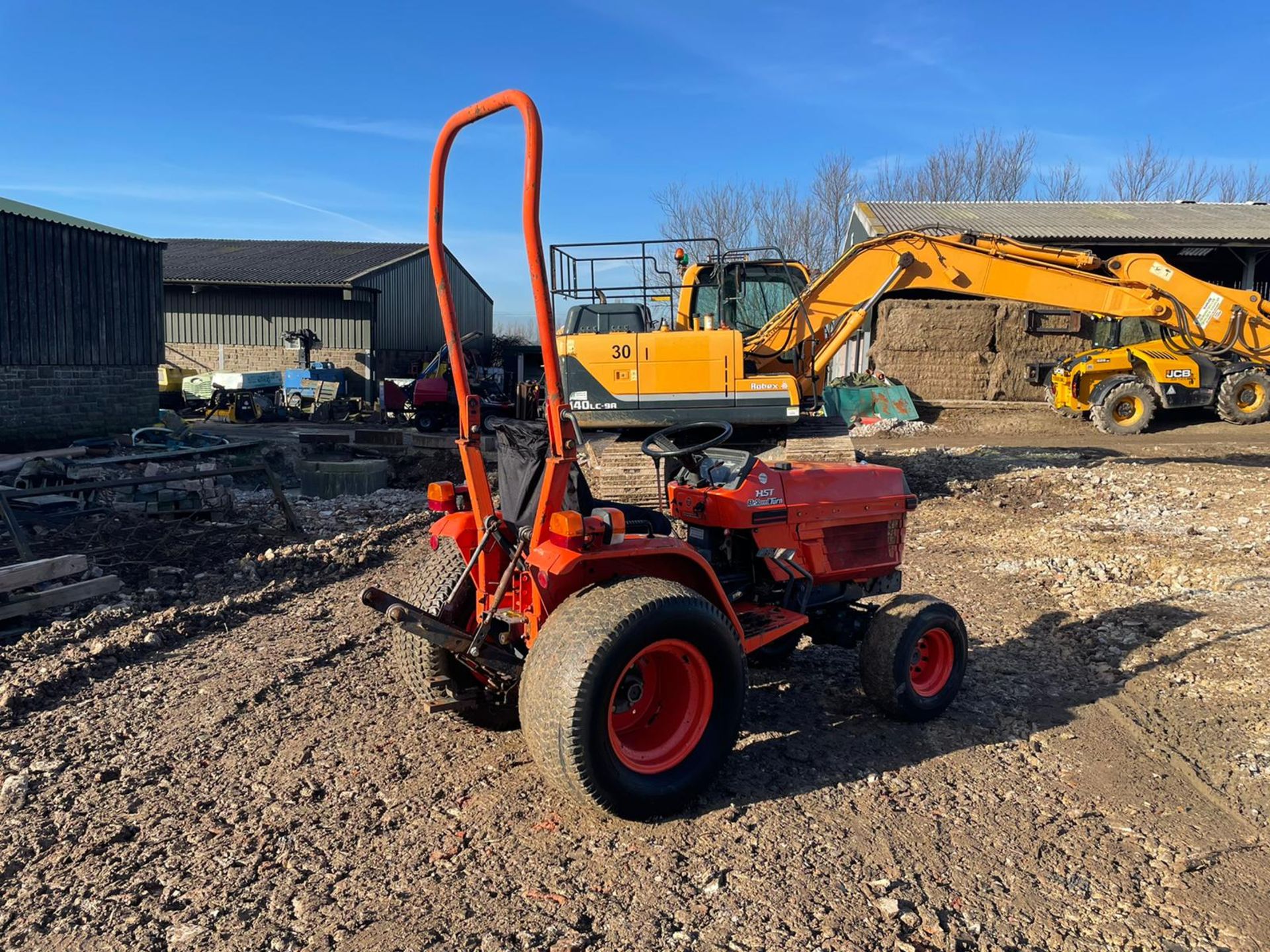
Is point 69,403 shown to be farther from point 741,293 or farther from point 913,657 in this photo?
point 913,657

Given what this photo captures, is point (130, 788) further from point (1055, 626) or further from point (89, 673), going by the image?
point (1055, 626)

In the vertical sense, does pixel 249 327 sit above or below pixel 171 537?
above

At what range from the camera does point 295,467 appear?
11.2m

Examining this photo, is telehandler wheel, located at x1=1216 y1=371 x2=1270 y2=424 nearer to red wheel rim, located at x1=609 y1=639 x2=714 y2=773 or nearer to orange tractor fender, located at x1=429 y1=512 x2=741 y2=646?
orange tractor fender, located at x1=429 y1=512 x2=741 y2=646

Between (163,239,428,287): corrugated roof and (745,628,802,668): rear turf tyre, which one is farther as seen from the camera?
(163,239,428,287): corrugated roof

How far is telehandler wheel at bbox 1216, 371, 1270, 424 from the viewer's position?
15438 millimetres

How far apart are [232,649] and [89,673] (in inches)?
28.3

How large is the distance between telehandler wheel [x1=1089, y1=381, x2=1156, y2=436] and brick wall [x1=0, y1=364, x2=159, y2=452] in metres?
16.7

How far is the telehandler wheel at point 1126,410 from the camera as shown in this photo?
15.5m

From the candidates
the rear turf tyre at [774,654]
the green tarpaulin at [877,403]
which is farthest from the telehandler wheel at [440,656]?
the green tarpaulin at [877,403]

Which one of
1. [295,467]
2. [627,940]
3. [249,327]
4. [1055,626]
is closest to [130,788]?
[627,940]

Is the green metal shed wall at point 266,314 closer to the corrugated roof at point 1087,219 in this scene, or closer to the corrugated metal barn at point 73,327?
the corrugated metal barn at point 73,327

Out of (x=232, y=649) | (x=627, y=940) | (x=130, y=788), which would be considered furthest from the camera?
(x=232, y=649)

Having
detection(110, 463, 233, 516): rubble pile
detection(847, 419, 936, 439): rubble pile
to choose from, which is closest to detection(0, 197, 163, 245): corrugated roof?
detection(110, 463, 233, 516): rubble pile
